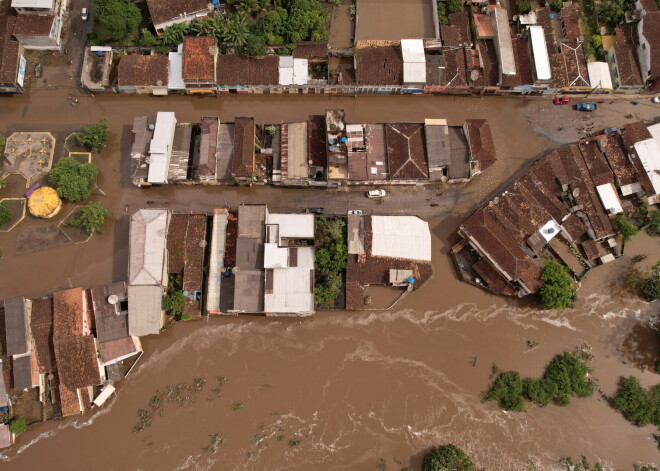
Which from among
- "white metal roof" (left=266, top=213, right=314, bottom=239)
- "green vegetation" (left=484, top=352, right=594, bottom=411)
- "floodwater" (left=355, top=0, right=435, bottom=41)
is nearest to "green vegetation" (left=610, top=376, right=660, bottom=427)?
"green vegetation" (left=484, top=352, right=594, bottom=411)

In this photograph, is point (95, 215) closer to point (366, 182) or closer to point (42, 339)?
point (42, 339)

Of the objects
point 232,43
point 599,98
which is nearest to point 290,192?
point 232,43

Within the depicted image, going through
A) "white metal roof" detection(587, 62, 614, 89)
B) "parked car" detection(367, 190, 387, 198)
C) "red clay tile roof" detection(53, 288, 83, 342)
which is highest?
"white metal roof" detection(587, 62, 614, 89)

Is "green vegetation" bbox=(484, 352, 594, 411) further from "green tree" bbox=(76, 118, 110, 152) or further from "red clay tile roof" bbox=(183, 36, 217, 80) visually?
"green tree" bbox=(76, 118, 110, 152)

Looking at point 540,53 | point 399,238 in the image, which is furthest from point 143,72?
point 540,53

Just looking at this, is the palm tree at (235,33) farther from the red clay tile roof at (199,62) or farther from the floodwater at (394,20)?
the floodwater at (394,20)

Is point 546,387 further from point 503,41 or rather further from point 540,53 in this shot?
point 503,41

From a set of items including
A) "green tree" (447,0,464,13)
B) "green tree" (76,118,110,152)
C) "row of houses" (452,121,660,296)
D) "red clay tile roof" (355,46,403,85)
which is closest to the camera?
"row of houses" (452,121,660,296)
